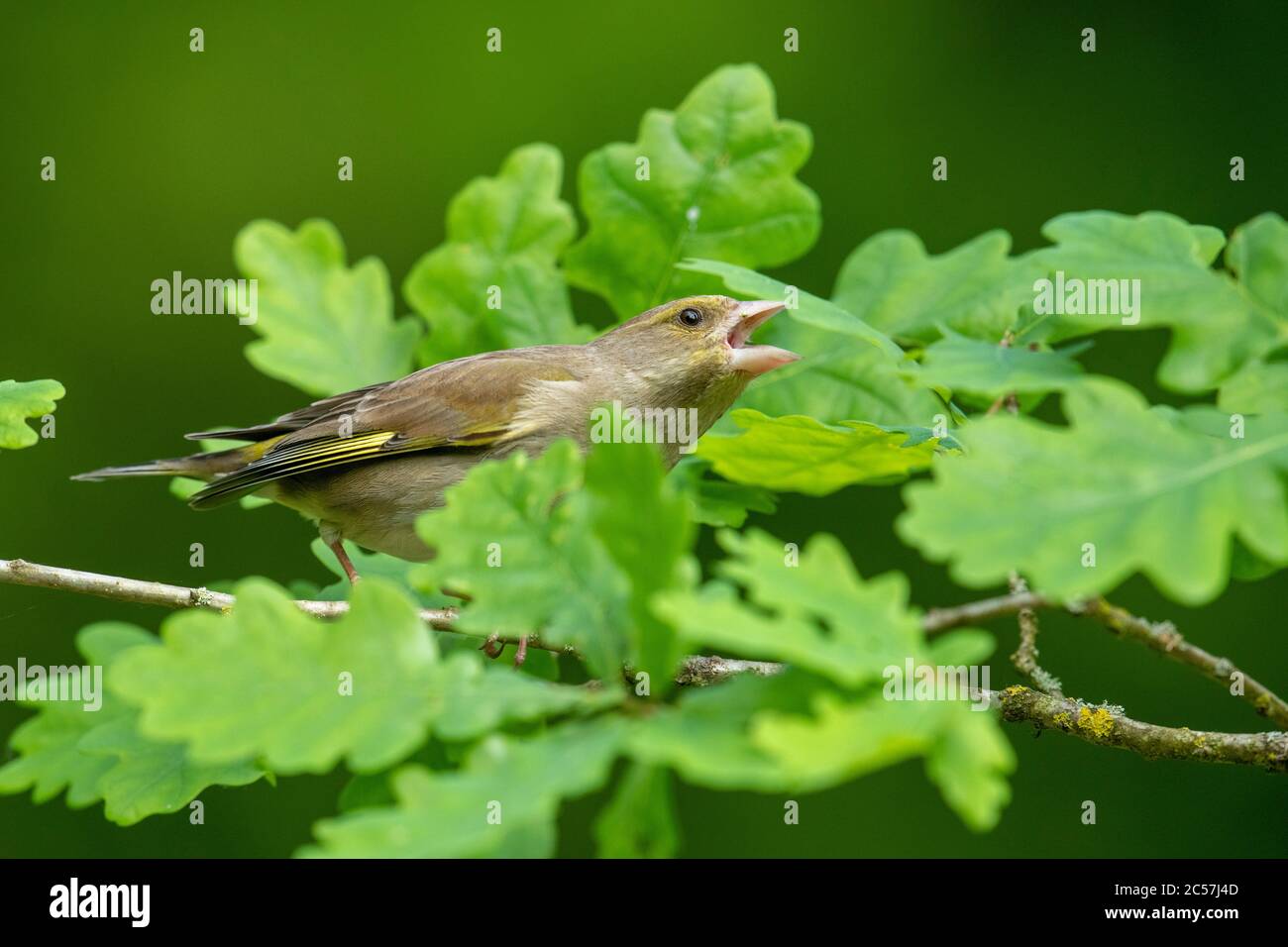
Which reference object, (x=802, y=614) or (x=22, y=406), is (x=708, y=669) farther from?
A: (x=802, y=614)

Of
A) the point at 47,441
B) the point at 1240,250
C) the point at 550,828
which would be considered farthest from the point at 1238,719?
the point at 47,441

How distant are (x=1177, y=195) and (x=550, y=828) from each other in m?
5.86

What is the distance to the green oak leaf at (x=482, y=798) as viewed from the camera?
1232mm

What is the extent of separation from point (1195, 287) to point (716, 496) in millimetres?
1537

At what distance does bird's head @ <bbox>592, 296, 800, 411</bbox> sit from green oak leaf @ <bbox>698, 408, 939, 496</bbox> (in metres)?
1.06

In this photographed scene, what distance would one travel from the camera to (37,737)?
106 inches

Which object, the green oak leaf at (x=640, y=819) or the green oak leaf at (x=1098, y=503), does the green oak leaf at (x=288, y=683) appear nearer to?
the green oak leaf at (x=640, y=819)

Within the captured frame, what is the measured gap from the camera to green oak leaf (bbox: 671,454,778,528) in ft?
10.1

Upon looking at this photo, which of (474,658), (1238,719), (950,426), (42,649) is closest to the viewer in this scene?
(474,658)

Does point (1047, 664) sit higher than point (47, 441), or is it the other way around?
point (47, 441)

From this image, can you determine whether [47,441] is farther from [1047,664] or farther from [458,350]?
[1047,664]

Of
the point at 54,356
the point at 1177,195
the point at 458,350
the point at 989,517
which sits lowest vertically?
the point at 989,517
